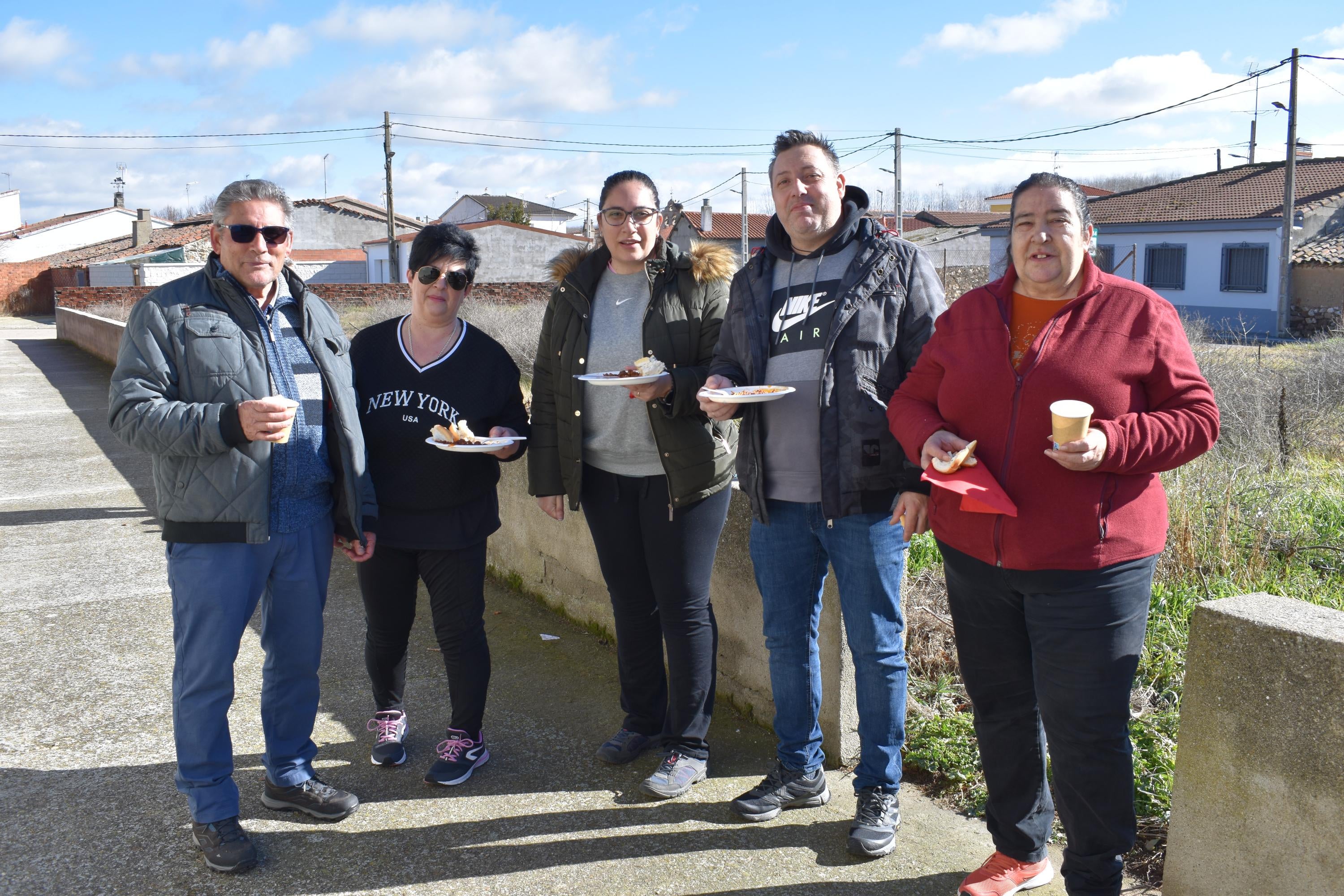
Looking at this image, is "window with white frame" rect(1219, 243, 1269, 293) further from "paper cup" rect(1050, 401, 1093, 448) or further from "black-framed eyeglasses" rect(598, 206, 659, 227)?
"paper cup" rect(1050, 401, 1093, 448)

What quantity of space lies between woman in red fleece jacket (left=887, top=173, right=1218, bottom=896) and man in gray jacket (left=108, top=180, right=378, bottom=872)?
1.87m

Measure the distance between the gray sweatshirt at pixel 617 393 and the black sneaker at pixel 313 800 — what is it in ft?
4.64

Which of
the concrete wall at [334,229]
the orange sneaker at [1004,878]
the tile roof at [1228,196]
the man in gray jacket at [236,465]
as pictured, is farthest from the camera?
the concrete wall at [334,229]

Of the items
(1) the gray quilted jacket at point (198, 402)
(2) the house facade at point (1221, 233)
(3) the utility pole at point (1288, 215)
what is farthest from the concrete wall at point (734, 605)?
(3) the utility pole at point (1288, 215)

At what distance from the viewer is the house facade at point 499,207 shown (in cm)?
6838

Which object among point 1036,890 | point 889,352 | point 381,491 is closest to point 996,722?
point 1036,890

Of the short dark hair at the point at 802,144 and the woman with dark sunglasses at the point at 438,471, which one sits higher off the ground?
the short dark hair at the point at 802,144

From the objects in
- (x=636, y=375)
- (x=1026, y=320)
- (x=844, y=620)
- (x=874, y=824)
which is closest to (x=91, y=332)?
(x=636, y=375)

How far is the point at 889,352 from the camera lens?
122 inches

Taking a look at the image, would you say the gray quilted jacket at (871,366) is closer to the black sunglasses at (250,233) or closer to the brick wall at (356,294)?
the black sunglasses at (250,233)

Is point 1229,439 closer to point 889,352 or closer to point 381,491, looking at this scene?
point 889,352

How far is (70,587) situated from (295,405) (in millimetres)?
3881

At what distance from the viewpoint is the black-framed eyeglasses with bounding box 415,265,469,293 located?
11.6 ft

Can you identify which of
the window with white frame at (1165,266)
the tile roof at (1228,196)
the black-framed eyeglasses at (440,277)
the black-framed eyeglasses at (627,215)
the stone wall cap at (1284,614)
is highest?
the tile roof at (1228,196)
